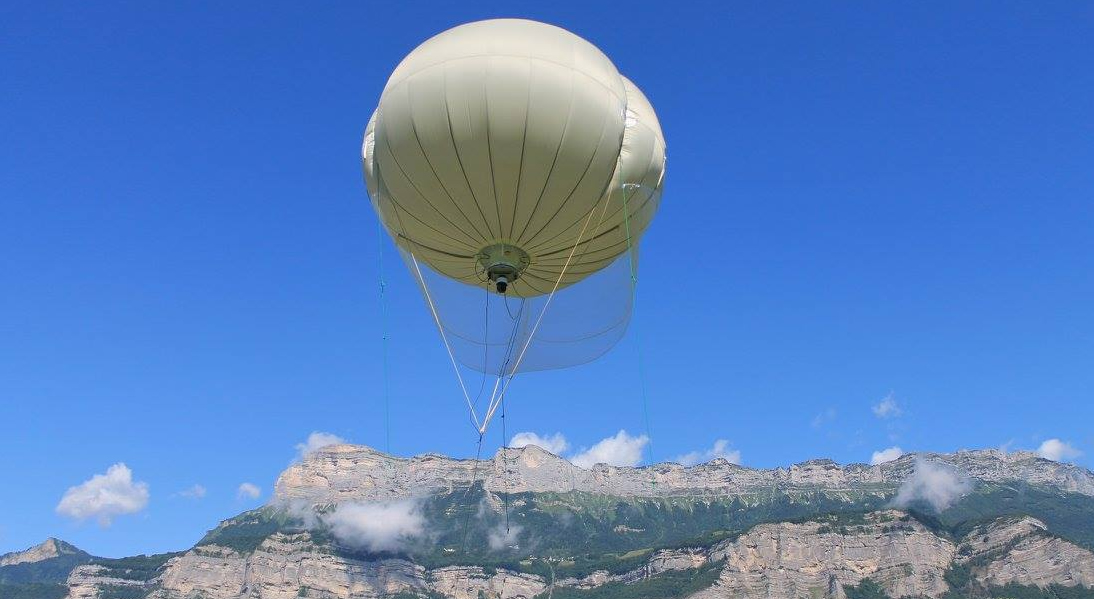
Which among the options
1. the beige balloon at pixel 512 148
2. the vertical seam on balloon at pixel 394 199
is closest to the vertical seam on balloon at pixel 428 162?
the beige balloon at pixel 512 148

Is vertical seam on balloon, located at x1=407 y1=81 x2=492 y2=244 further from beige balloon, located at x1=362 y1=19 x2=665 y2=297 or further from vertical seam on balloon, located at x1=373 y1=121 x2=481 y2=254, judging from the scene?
vertical seam on balloon, located at x1=373 y1=121 x2=481 y2=254

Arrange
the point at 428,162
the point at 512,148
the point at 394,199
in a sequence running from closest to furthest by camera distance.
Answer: the point at 512,148
the point at 428,162
the point at 394,199

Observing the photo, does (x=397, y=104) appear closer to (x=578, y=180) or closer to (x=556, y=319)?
(x=578, y=180)

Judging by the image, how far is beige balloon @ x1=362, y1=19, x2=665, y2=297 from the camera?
43.9ft

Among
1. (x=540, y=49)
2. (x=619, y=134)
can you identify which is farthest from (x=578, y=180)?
(x=540, y=49)

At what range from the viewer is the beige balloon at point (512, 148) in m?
13.4

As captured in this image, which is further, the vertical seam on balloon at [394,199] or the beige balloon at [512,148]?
the vertical seam on balloon at [394,199]

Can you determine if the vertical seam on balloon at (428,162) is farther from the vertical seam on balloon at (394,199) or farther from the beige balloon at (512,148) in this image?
the vertical seam on balloon at (394,199)

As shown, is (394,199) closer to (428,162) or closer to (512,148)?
(428,162)

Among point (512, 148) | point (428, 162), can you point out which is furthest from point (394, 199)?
point (512, 148)

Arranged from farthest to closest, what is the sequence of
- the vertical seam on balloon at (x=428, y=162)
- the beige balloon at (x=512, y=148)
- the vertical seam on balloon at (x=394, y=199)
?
1. the vertical seam on balloon at (x=394, y=199)
2. the vertical seam on balloon at (x=428, y=162)
3. the beige balloon at (x=512, y=148)

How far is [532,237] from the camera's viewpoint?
1548cm

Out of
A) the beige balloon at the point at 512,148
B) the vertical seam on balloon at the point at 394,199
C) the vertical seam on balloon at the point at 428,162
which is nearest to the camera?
the beige balloon at the point at 512,148

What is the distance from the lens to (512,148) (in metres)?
13.5
